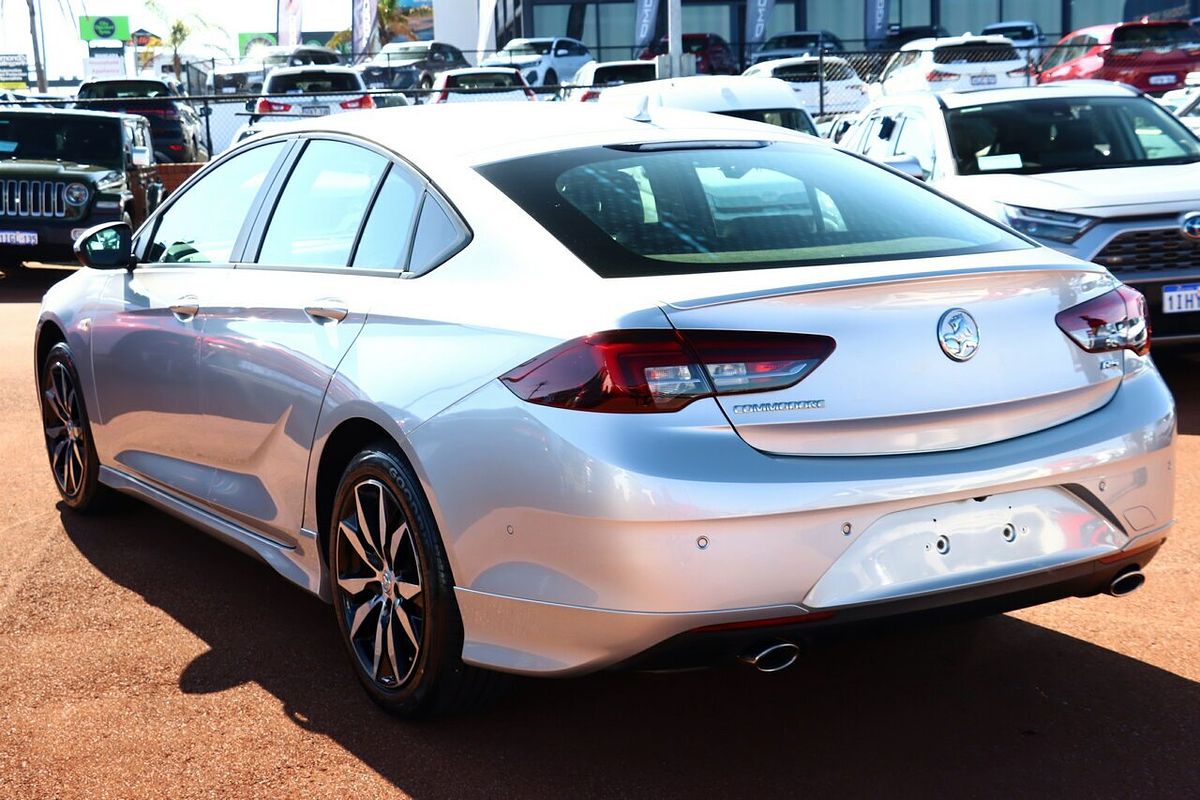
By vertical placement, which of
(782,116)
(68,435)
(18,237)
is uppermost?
(782,116)

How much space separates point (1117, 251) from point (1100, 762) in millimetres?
4942

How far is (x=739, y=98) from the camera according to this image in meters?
14.6

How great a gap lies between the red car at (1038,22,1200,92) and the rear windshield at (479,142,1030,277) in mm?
22604

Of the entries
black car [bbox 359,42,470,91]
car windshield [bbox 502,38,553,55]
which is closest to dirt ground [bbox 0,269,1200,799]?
black car [bbox 359,42,470,91]

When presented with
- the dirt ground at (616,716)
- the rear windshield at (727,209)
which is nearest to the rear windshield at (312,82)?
the dirt ground at (616,716)

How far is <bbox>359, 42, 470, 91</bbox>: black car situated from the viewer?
123 feet

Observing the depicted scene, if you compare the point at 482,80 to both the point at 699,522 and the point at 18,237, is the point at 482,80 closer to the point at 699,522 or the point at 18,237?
the point at 18,237

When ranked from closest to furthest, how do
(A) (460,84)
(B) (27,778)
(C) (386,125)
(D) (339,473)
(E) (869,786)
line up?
(E) (869,786), (B) (27,778), (D) (339,473), (C) (386,125), (A) (460,84)

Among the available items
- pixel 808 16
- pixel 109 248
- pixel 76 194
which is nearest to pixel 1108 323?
pixel 109 248

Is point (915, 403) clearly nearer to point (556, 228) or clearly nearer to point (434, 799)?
point (556, 228)

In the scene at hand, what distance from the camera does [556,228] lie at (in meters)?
3.58

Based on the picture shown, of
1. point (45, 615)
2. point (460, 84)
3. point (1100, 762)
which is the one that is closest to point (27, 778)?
point (45, 615)

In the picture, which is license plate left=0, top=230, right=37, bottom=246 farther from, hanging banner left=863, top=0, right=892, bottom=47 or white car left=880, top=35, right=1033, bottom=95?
hanging banner left=863, top=0, right=892, bottom=47

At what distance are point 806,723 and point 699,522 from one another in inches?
39.3
